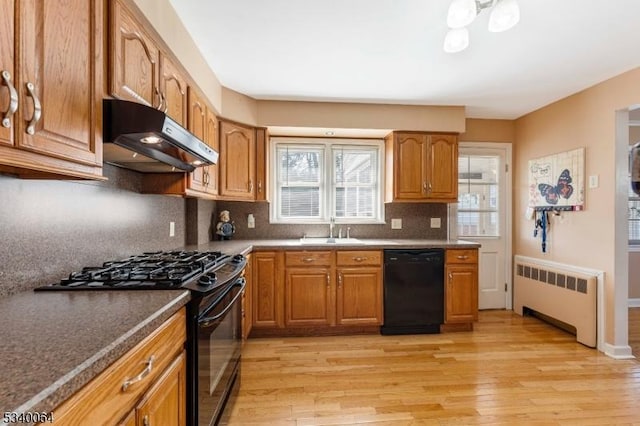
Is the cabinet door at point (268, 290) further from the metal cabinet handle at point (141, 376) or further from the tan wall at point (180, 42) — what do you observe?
the metal cabinet handle at point (141, 376)

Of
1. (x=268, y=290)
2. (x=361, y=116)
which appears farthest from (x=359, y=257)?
(x=361, y=116)

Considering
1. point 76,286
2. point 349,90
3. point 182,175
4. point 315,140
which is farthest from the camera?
point 315,140

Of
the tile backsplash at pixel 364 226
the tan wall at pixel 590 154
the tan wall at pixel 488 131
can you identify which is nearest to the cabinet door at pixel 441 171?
the tile backsplash at pixel 364 226

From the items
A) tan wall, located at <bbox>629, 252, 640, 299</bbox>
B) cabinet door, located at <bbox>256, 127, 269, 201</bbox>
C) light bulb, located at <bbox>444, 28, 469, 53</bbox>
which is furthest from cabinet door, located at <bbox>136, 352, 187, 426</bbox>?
tan wall, located at <bbox>629, 252, 640, 299</bbox>

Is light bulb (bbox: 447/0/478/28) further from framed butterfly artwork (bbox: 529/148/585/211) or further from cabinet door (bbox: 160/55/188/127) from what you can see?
framed butterfly artwork (bbox: 529/148/585/211)

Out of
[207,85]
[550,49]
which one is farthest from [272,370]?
[550,49]

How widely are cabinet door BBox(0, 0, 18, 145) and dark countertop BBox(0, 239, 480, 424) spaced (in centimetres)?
51

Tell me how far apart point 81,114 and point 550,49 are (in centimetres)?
291

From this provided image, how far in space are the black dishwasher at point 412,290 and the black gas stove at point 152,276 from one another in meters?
1.77

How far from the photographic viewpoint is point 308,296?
312cm

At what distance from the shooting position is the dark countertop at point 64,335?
1.98ft

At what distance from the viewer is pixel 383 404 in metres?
2.04

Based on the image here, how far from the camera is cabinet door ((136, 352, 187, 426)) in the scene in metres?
0.98

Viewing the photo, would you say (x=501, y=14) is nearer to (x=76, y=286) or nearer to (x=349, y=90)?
(x=349, y=90)
